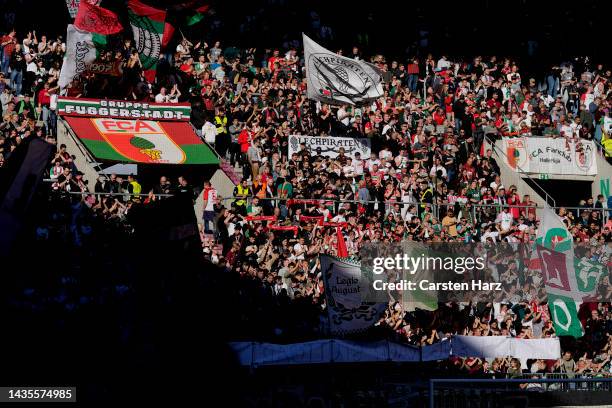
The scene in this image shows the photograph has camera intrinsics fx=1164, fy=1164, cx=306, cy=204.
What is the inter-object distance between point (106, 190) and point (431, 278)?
7.52 metres

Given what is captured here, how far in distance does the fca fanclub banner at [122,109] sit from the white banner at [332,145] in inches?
114

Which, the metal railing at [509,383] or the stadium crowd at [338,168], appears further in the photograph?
the stadium crowd at [338,168]

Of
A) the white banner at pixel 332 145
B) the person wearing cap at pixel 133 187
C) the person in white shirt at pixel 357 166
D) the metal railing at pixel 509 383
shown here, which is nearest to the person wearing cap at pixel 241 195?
the white banner at pixel 332 145

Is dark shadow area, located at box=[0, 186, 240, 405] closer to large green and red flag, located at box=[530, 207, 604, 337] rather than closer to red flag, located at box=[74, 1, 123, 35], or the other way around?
red flag, located at box=[74, 1, 123, 35]

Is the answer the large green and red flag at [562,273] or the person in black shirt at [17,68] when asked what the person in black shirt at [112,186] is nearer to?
the person in black shirt at [17,68]

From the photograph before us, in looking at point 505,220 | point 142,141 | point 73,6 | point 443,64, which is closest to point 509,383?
point 505,220

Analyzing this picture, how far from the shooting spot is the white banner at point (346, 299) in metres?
23.4

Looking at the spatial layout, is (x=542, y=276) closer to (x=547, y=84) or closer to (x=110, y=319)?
(x=110, y=319)

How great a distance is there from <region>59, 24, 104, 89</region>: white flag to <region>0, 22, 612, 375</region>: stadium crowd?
0.97 feet

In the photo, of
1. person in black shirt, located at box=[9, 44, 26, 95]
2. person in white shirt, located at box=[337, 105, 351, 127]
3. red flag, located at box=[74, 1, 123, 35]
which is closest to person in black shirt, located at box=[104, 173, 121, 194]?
person in black shirt, located at box=[9, 44, 26, 95]

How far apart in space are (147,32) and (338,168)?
20.8 ft

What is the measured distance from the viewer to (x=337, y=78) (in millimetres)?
30250

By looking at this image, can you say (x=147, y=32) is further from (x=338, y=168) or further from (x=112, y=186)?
(x=338, y=168)

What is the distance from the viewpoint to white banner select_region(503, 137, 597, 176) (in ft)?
109
